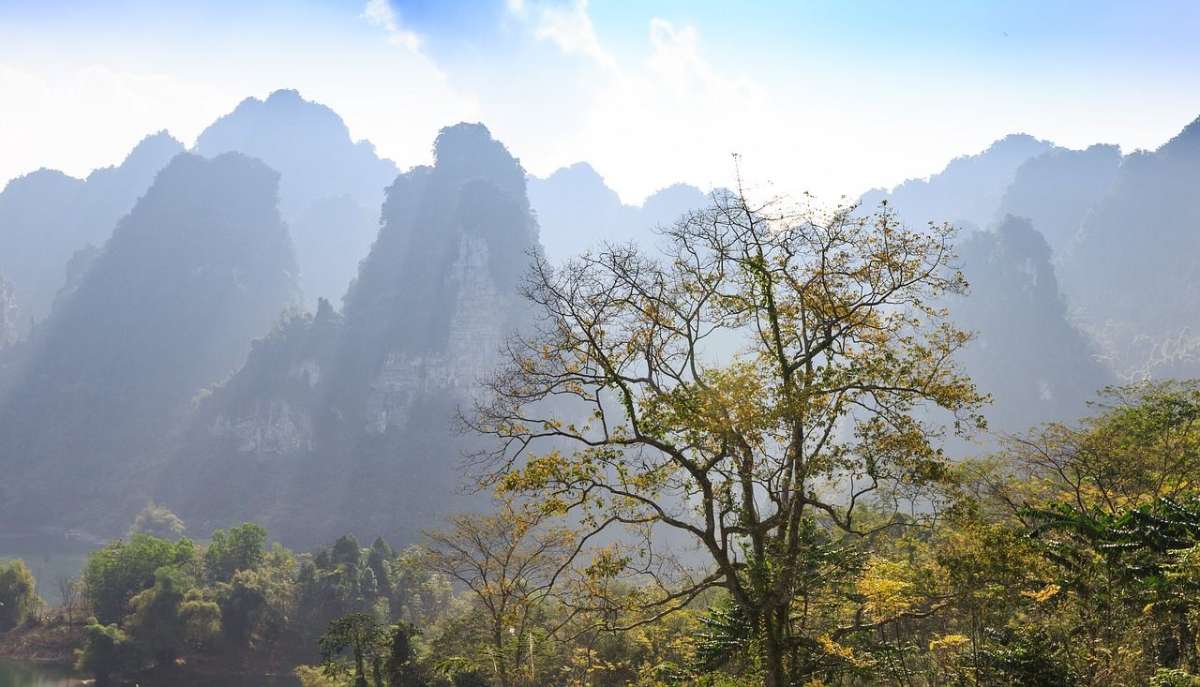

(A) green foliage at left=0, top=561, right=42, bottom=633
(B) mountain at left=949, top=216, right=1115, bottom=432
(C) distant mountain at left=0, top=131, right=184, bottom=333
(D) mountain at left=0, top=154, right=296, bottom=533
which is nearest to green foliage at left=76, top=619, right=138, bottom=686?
(A) green foliage at left=0, top=561, right=42, bottom=633

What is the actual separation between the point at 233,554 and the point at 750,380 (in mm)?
47236

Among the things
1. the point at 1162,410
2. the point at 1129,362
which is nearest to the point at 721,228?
the point at 1162,410

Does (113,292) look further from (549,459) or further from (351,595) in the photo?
(549,459)

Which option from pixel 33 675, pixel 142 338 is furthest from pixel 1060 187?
pixel 142 338

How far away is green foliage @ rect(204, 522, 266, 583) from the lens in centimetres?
4377

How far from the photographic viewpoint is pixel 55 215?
183m

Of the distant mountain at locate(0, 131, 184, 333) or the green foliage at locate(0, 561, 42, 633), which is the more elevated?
the distant mountain at locate(0, 131, 184, 333)

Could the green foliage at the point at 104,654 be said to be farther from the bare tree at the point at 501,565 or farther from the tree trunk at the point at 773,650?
the tree trunk at the point at 773,650

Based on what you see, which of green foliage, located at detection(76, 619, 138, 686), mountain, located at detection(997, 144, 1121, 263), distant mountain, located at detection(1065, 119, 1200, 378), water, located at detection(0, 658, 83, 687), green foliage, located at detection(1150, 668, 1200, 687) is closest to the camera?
green foliage, located at detection(1150, 668, 1200, 687)

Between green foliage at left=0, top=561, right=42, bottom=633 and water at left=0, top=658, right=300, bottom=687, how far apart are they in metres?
4.50

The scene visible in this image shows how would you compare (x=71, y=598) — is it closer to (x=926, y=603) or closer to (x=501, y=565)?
(x=501, y=565)

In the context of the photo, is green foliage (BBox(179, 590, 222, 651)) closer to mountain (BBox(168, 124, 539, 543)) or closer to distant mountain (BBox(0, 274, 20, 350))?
mountain (BBox(168, 124, 539, 543))

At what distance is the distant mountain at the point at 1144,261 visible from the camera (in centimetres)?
12181

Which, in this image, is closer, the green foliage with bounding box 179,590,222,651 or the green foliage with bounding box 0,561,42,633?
the green foliage with bounding box 179,590,222,651
